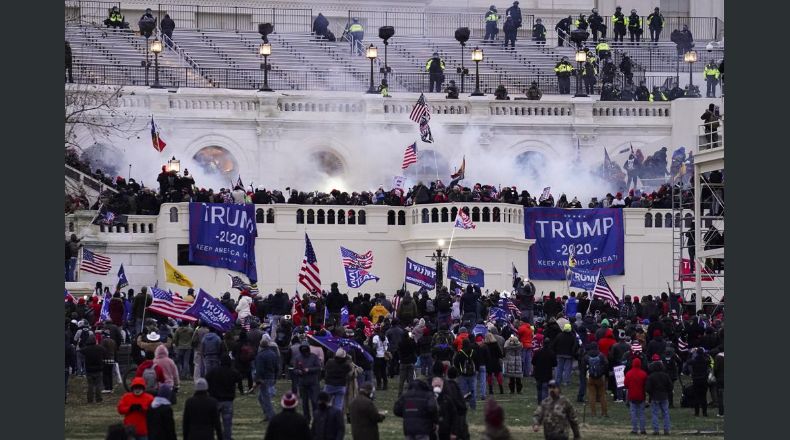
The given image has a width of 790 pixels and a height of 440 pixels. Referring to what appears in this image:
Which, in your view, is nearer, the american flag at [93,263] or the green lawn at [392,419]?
the green lawn at [392,419]

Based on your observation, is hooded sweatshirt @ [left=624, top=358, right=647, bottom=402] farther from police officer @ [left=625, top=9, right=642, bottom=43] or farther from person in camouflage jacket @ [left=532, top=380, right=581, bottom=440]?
police officer @ [left=625, top=9, right=642, bottom=43]

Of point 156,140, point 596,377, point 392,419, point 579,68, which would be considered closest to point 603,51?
point 579,68

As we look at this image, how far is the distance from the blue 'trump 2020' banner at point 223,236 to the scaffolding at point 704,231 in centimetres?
1089

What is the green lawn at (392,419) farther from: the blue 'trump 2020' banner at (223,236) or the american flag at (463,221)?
the blue 'trump 2020' banner at (223,236)

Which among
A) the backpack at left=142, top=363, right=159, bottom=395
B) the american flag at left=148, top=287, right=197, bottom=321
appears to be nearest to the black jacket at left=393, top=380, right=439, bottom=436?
the backpack at left=142, top=363, right=159, bottom=395

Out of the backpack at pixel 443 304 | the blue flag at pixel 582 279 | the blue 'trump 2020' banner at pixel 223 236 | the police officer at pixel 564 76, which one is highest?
the police officer at pixel 564 76

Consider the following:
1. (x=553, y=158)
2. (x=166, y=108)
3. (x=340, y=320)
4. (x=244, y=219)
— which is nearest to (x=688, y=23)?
(x=553, y=158)

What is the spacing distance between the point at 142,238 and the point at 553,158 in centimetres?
1676

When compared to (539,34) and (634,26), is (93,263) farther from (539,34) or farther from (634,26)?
(634,26)

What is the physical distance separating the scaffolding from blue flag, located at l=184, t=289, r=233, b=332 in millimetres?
16133

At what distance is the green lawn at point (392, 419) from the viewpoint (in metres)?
39.0

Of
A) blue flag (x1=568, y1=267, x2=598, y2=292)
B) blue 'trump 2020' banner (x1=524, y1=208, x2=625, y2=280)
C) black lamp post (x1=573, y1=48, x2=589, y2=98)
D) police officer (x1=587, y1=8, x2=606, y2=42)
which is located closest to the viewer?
blue flag (x1=568, y1=267, x2=598, y2=292)

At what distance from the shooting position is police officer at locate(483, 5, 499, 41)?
85.2 m

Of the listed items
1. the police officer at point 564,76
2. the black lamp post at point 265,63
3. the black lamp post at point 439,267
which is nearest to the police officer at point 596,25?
the police officer at point 564,76
